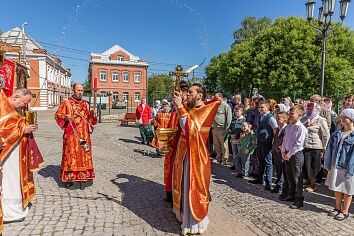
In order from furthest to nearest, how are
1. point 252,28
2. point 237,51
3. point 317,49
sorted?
point 252,28 → point 237,51 → point 317,49

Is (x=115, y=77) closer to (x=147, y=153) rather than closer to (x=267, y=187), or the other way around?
(x=147, y=153)

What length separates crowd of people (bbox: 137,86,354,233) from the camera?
421 cm

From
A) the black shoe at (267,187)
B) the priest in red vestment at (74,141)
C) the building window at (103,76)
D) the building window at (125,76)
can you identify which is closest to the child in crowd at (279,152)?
the black shoe at (267,187)

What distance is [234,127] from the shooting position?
26.7ft

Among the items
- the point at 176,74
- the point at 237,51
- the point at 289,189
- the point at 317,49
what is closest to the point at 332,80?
the point at 317,49

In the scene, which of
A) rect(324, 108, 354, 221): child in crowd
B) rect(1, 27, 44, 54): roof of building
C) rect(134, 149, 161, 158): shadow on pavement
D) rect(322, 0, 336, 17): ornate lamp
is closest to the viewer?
rect(324, 108, 354, 221): child in crowd

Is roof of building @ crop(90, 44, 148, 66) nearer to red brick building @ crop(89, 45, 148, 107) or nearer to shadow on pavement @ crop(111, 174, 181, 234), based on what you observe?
red brick building @ crop(89, 45, 148, 107)

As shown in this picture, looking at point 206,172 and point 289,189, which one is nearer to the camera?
point 206,172

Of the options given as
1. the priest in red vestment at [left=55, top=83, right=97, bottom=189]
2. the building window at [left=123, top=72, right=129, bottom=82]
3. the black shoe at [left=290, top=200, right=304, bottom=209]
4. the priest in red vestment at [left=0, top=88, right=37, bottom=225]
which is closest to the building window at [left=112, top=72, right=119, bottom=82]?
the building window at [left=123, top=72, right=129, bottom=82]

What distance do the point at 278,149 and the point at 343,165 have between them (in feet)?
4.25

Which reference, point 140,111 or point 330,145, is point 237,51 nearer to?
point 140,111

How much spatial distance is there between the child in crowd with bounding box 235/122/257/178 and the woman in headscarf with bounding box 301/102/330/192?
3.77 ft

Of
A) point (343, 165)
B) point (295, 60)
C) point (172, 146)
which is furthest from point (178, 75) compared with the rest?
point (295, 60)

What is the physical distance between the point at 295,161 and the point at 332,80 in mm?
19481
